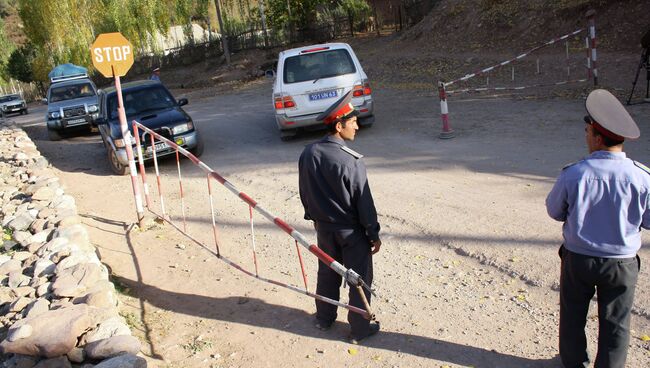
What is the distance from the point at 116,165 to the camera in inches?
442

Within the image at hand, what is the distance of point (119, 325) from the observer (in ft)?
13.6

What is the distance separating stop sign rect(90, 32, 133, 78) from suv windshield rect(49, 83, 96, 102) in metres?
12.1

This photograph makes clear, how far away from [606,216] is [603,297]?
1.65 ft

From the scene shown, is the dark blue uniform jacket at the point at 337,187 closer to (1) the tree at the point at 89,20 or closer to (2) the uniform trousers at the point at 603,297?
(2) the uniform trousers at the point at 603,297

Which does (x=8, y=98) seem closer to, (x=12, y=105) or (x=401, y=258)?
(x=12, y=105)

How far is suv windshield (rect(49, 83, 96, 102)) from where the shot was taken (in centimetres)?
1845

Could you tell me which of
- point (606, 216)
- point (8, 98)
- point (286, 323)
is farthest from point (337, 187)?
point (8, 98)

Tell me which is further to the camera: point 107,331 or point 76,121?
point 76,121

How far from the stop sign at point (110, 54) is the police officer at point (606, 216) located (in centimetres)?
592

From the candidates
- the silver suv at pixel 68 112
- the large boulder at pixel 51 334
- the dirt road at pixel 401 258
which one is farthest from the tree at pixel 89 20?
the large boulder at pixel 51 334

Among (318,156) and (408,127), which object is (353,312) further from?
(408,127)

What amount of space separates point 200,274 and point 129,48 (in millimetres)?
3439

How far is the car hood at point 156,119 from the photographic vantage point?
425 inches

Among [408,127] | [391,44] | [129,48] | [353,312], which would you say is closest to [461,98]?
[408,127]
